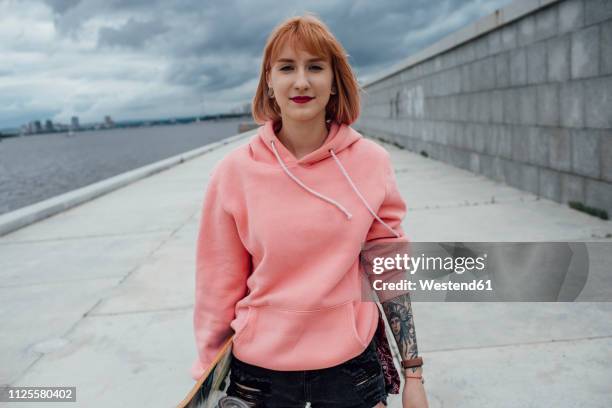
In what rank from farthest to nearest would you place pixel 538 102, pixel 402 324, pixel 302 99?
pixel 538 102
pixel 402 324
pixel 302 99

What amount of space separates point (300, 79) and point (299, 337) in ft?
2.49

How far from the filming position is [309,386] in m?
1.60

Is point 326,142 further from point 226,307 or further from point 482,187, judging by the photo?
point 482,187

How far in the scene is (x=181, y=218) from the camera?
692 centimetres

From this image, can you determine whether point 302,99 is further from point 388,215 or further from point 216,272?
point 216,272

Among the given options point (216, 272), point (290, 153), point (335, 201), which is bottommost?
point (216, 272)

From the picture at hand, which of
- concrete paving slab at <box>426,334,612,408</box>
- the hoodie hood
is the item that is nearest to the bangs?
the hoodie hood

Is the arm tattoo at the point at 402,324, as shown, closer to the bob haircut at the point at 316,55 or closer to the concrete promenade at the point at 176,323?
A: the bob haircut at the point at 316,55

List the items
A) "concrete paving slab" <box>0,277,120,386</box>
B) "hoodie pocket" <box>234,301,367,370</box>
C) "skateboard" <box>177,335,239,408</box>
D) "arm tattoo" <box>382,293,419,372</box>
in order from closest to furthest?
"skateboard" <box>177,335,239,408</box>, "hoodie pocket" <box>234,301,367,370</box>, "arm tattoo" <box>382,293,419,372</box>, "concrete paving slab" <box>0,277,120,386</box>

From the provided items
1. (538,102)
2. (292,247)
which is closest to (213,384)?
(292,247)

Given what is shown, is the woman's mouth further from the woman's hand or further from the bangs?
the woman's hand

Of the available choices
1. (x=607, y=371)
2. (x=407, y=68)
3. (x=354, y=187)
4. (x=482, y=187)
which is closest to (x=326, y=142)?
(x=354, y=187)

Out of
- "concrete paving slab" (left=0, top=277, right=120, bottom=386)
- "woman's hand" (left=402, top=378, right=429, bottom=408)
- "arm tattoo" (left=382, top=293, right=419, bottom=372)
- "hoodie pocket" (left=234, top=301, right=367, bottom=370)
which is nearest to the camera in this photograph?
"hoodie pocket" (left=234, top=301, right=367, bottom=370)

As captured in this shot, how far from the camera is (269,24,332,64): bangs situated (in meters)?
1.62
